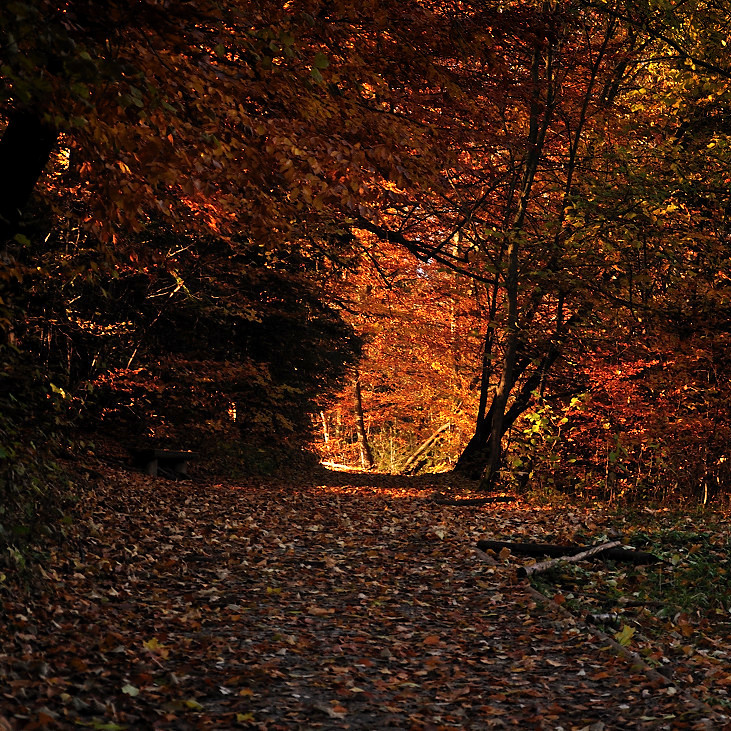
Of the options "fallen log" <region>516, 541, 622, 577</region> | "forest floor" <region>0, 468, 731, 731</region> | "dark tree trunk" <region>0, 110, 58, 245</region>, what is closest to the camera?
"forest floor" <region>0, 468, 731, 731</region>

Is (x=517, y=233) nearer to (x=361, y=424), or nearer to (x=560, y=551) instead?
(x=560, y=551)

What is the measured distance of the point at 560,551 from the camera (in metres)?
8.34

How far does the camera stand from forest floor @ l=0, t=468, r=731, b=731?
4238 mm

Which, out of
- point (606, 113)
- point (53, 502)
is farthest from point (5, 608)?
point (606, 113)

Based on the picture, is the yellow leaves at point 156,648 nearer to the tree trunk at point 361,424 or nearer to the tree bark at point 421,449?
the tree bark at point 421,449

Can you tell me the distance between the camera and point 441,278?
63.4 feet

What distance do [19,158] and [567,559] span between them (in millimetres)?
5742

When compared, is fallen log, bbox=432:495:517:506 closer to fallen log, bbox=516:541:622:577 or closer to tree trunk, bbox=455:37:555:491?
tree trunk, bbox=455:37:555:491

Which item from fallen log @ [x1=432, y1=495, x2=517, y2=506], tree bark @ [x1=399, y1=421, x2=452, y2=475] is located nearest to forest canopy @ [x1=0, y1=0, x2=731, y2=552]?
fallen log @ [x1=432, y1=495, x2=517, y2=506]

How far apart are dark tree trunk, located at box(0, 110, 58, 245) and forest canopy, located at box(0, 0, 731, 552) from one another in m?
0.02

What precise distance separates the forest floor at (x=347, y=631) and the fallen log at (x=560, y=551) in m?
0.22

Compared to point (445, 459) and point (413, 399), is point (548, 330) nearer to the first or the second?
point (413, 399)

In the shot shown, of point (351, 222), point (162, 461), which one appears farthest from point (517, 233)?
point (162, 461)

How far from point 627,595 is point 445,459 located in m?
20.8
